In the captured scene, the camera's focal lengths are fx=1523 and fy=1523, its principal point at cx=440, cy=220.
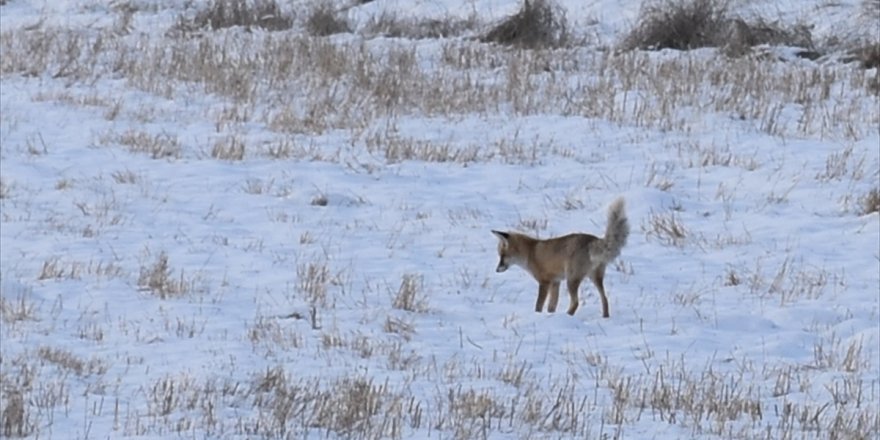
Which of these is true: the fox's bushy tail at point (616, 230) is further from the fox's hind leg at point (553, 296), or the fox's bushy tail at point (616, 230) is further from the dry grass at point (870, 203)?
the dry grass at point (870, 203)

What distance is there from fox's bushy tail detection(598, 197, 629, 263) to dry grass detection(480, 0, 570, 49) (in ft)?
38.7

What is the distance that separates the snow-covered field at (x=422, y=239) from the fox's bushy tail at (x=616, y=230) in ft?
1.60

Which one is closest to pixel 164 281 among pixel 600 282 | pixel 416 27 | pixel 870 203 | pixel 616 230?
pixel 600 282

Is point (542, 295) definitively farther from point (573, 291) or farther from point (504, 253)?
point (504, 253)

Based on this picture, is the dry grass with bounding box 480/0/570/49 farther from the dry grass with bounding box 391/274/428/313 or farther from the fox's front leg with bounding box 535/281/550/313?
the fox's front leg with bounding box 535/281/550/313

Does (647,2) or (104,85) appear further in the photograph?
(647,2)

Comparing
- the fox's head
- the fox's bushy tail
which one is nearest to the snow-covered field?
the fox's head

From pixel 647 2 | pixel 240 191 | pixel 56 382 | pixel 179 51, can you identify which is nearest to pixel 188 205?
pixel 240 191

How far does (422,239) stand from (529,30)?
10.1 m

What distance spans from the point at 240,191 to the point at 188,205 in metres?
0.61

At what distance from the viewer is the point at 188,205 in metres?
12.0

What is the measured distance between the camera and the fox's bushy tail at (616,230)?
8.78 metres

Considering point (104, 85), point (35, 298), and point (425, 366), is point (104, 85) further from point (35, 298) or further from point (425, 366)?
point (425, 366)

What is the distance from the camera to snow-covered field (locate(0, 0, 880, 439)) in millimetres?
6973
